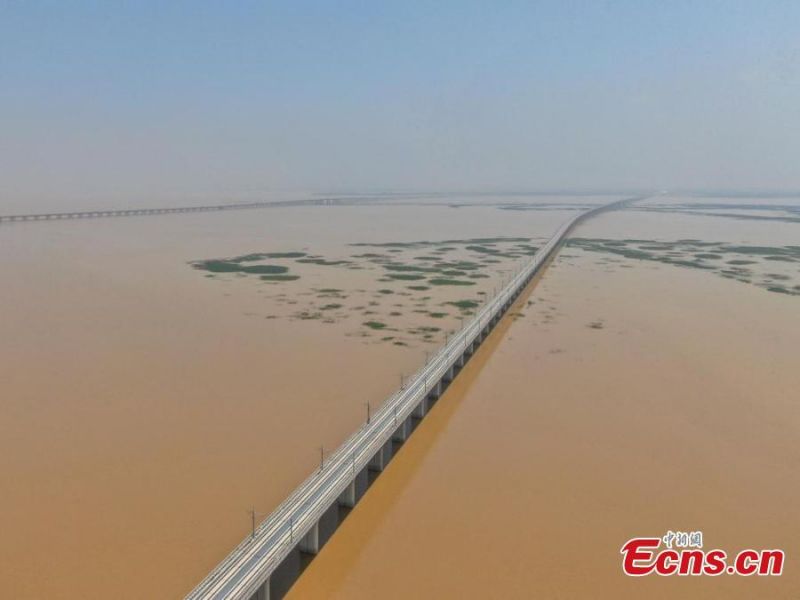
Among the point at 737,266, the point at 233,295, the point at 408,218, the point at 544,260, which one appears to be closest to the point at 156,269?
the point at 233,295

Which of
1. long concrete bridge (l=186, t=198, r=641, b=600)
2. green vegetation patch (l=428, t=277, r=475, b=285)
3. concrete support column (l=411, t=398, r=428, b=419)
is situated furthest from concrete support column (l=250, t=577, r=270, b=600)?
green vegetation patch (l=428, t=277, r=475, b=285)

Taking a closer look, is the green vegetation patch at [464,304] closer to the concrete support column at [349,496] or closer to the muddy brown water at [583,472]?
the muddy brown water at [583,472]

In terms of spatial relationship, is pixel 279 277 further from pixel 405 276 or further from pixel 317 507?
pixel 317 507

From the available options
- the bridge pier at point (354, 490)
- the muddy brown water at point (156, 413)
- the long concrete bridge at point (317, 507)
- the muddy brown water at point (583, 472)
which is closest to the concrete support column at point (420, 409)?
the long concrete bridge at point (317, 507)

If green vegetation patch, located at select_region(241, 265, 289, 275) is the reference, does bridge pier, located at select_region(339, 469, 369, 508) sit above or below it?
below

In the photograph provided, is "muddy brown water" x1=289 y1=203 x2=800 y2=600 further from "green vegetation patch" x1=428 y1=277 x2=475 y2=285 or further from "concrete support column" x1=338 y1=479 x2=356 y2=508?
"green vegetation patch" x1=428 y1=277 x2=475 y2=285

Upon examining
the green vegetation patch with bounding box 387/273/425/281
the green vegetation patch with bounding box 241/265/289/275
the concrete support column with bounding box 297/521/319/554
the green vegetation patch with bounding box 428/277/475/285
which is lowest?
the concrete support column with bounding box 297/521/319/554

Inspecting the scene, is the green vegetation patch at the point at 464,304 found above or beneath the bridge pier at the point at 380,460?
above

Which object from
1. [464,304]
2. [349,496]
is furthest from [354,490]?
[464,304]

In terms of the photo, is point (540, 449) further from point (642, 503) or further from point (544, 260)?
point (544, 260)
